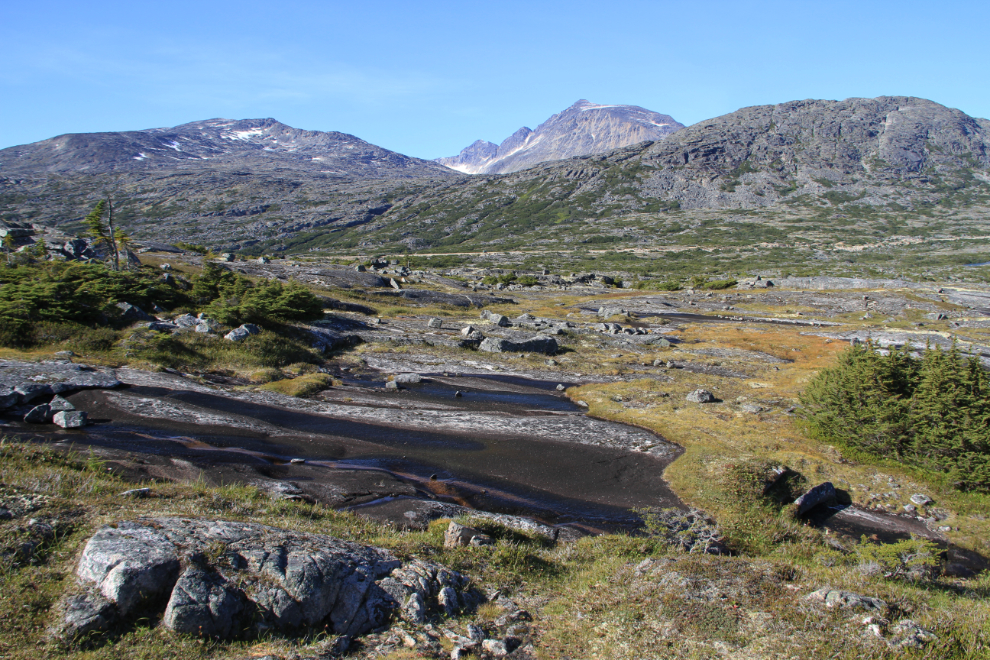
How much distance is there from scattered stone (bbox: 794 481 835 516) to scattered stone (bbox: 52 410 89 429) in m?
31.6

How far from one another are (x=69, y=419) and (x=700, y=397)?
36586mm

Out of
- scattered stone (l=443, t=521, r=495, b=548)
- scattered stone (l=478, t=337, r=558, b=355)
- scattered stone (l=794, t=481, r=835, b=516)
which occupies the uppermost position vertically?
scattered stone (l=478, t=337, r=558, b=355)

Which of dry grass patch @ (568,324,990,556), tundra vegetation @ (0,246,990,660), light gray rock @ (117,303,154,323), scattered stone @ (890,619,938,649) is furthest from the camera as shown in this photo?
light gray rock @ (117,303,154,323)

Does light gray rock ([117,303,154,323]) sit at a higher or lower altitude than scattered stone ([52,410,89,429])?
higher

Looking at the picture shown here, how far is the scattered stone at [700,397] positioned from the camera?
1419 inches

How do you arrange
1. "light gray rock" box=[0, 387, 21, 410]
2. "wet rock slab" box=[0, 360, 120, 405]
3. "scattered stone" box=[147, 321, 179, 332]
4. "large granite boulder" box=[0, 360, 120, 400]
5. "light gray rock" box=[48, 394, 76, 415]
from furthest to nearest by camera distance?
1. "scattered stone" box=[147, 321, 179, 332]
2. "wet rock slab" box=[0, 360, 120, 405]
3. "large granite boulder" box=[0, 360, 120, 400]
4. "light gray rock" box=[48, 394, 76, 415]
5. "light gray rock" box=[0, 387, 21, 410]

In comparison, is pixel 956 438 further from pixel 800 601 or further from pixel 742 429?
pixel 800 601

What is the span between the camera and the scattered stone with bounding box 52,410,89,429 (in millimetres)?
22688

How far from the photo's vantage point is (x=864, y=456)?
1002 inches

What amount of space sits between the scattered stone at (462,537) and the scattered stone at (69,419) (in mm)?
19193

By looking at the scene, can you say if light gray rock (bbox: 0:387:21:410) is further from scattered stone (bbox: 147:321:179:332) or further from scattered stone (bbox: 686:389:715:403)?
scattered stone (bbox: 686:389:715:403)

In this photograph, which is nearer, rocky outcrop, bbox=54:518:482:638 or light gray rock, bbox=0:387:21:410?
rocky outcrop, bbox=54:518:482:638

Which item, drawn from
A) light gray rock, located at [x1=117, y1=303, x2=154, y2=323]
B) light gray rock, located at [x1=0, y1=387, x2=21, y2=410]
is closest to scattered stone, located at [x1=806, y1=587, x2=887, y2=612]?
light gray rock, located at [x1=0, y1=387, x2=21, y2=410]

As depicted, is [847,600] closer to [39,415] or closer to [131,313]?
[39,415]
